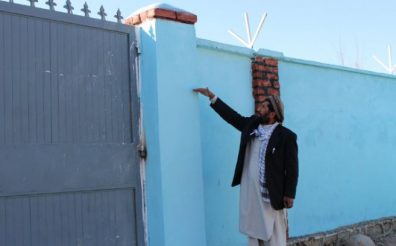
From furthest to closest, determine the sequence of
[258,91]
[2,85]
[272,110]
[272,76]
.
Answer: [272,76] → [258,91] → [272,110] → [2,85]

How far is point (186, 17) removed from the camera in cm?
429

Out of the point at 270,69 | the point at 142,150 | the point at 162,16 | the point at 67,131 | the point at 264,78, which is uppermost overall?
the point at 162,16

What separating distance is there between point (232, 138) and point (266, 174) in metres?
0.92

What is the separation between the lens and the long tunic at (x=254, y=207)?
13.2ft

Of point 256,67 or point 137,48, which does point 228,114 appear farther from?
point 256,67

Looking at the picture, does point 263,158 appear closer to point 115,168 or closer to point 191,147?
point 191,147

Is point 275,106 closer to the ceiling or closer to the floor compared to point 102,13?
closer to the floor

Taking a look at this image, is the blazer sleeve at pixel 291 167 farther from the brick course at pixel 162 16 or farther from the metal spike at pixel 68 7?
the metal spike at pixel 68 7

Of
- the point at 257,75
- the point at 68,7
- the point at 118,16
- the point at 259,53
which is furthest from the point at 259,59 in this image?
the point at 68,7

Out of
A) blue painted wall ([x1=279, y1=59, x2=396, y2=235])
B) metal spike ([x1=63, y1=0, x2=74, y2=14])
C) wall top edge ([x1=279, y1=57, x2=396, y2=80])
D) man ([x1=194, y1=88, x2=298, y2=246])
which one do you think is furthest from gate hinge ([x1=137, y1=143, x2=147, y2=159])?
wall top edge ([x1=279, y1=57, x2=396, y2=80])

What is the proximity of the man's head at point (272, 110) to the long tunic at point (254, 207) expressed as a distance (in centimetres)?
19

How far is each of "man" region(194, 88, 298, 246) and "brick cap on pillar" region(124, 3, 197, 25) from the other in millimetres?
587

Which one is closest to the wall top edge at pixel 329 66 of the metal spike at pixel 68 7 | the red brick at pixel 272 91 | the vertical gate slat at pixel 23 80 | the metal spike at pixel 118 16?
the red brick at pixel 272 91

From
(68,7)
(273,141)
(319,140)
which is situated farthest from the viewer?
(319,140)
